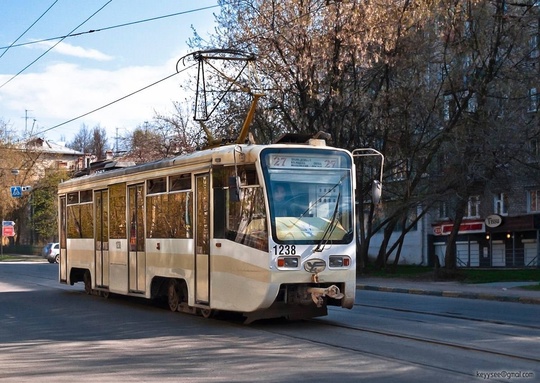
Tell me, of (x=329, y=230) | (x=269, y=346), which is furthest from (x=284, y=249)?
(x=269, y=346)

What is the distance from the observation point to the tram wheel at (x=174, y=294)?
642 inches

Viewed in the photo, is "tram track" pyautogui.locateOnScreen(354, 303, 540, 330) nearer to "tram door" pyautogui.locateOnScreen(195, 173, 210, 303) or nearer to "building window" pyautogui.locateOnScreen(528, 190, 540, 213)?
"tram door" pyautogui.locateOnScreen(195, 173, 210, 303)

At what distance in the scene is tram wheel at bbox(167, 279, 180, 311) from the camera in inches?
642

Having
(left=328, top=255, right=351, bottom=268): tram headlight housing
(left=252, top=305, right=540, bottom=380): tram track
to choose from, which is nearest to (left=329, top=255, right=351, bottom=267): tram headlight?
(left=328, top=255, right=351, bottom=268): tram headlight housing

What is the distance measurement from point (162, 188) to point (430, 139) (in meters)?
18.5

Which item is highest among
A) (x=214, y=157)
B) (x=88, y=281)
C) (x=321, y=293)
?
(x=214, y=157)

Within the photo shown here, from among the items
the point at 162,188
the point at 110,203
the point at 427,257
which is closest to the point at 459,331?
the point at 162,188

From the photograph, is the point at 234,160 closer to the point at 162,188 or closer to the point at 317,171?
the point at 317,171

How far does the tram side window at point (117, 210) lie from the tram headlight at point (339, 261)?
6284 millimetres

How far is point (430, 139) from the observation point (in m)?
32.7

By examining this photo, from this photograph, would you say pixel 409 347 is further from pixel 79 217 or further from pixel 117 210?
pixel 79 217

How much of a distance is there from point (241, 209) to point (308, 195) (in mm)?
1155

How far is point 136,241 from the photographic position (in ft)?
57.4

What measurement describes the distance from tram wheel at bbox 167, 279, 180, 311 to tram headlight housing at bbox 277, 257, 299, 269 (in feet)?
12.4
